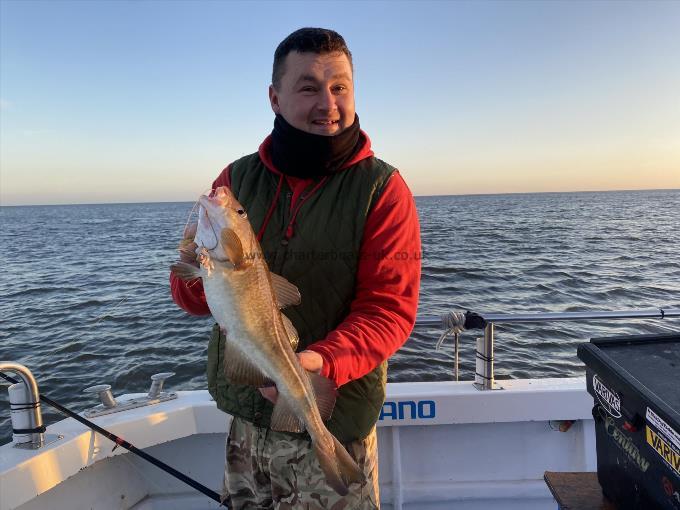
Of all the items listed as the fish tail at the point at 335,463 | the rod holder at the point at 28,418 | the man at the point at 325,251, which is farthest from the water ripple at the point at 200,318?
the fish tail at the point at 335,463

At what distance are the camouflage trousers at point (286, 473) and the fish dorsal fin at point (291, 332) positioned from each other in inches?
20.5

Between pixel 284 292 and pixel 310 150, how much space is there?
74cm

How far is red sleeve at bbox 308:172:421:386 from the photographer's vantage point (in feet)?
6.95

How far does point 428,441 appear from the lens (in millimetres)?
4168

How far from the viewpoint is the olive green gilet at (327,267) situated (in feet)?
7.70

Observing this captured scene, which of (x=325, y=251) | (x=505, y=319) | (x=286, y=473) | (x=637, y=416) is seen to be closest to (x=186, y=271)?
(x=325, y=251)

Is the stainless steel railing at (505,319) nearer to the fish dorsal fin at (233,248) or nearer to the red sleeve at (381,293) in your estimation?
the red sleeve at (381,293)

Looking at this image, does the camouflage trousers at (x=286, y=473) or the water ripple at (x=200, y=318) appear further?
the water ripple at (x=200, y=318)

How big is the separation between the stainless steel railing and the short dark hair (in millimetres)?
2262

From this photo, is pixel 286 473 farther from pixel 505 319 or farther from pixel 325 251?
pixel 505 319

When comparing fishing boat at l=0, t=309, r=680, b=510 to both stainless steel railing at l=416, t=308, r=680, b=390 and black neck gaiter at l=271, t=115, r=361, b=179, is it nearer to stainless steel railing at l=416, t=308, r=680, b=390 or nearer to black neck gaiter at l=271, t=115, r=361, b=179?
stainless steel railing at l=416, t=308, r=680, b=390

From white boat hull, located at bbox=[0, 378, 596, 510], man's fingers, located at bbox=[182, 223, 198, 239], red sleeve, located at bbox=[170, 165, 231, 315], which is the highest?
man's fingers, located at bbox=[182, 223, 198, 239]

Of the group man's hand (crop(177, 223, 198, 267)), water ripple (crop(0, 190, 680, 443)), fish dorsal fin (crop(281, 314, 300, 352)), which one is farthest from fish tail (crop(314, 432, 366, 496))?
water ripple (crop(0, 190, 680, 443))

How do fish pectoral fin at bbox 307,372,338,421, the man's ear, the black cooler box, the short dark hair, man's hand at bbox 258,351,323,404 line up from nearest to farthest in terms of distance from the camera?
the black cooler box, man's hand at bbox 258,351,323,404, fish pectoral fin at bbox 307,372,338,421, the short dark hair, the man's ear
